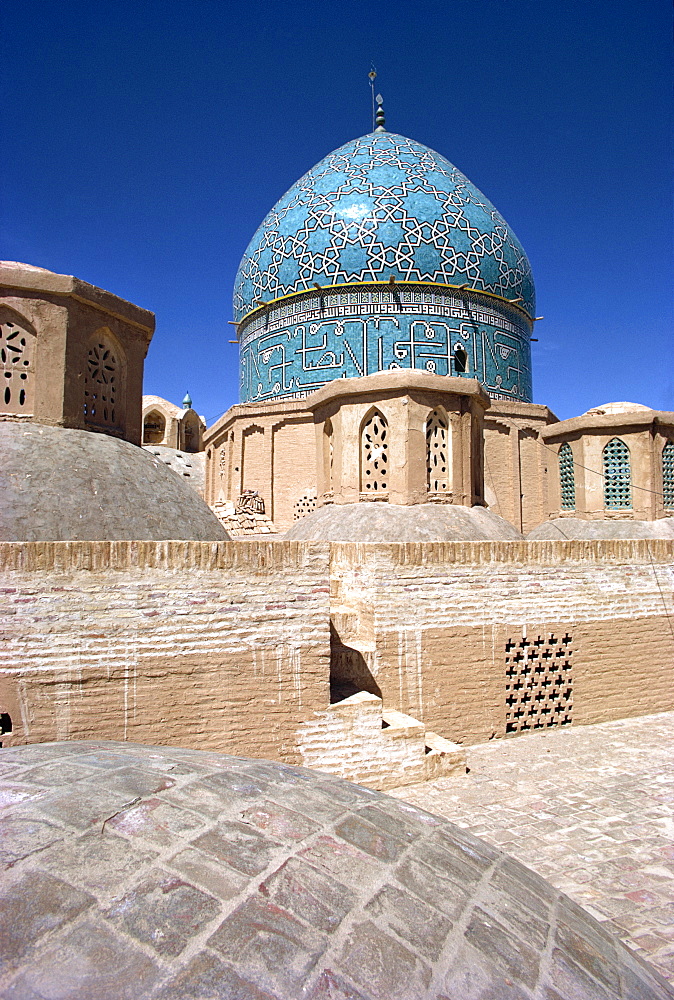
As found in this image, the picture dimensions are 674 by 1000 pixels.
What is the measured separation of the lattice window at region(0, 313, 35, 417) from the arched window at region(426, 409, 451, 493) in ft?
16.8

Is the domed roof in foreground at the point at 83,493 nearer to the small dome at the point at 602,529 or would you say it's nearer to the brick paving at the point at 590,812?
the brick paving at the point at 590,812

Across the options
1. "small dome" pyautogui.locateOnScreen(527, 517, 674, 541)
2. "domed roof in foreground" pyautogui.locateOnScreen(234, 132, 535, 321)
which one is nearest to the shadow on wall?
"small dome" pyautogui.locateOnScreen(527, 517, 674, 541)

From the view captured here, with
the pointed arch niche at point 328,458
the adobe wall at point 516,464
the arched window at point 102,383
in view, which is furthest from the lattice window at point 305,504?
the arched window at point 102,383

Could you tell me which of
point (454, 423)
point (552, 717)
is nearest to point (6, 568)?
point (552, 717)

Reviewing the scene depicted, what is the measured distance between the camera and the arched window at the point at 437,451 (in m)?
9.12

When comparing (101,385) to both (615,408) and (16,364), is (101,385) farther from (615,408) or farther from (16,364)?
(615,408)

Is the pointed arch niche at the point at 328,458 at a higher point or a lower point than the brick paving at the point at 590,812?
higher

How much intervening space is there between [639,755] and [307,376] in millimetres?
12666

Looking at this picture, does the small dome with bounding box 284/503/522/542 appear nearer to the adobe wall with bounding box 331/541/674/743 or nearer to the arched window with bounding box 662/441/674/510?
the adobe wall with bounding box 331/541/674/743

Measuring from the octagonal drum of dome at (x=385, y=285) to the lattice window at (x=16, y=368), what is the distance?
35.5 ft

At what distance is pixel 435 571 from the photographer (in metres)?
6.05

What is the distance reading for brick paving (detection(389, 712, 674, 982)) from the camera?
3.64 metres

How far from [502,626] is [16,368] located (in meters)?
5.10

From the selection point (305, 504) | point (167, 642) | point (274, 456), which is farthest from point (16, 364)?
point (274, 456)
